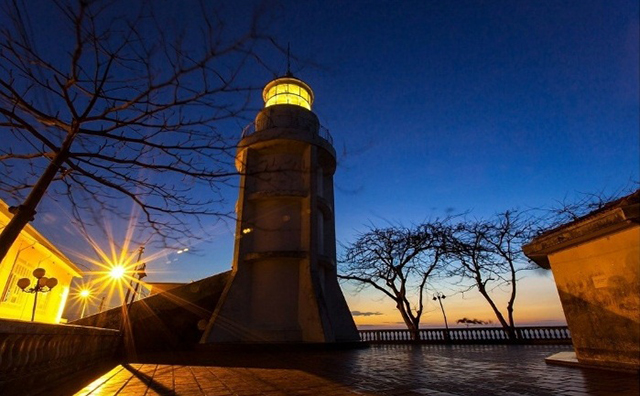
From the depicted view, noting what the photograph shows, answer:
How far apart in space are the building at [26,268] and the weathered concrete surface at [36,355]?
1031 centimetres

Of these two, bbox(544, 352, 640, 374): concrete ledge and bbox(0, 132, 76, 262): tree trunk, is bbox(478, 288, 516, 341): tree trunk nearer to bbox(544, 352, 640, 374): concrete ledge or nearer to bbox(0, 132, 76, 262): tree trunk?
bbox(544, 352, 640, 374): concrete ledge


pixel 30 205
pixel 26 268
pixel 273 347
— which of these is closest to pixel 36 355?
pixel 30 205

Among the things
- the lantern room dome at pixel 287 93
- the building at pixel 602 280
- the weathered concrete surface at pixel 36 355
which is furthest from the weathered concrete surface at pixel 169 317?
the building at pixel 602 280

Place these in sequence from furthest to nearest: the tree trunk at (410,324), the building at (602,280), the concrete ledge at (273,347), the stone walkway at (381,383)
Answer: the tree trunk at (410,324)
the concrete ledge at (273,347)
the building at (602,280)
the stone walkway at (381,383)

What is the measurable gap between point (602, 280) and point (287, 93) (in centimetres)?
1850

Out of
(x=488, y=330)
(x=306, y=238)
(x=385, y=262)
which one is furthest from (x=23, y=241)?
(x=488, y=330)

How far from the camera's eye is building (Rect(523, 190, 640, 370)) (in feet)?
14.9

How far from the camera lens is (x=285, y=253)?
1526 cm

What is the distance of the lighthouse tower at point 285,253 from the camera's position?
47.6 ft

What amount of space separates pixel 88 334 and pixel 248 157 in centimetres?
1221

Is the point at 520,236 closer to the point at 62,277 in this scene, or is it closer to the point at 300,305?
the point at 300,305

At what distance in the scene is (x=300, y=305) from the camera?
49.7 ft

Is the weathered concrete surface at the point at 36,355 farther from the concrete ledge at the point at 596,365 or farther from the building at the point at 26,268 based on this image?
the building at the point at 26,268

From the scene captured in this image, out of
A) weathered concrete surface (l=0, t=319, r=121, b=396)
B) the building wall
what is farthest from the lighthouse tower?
the building wall
